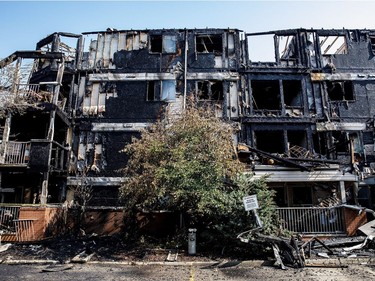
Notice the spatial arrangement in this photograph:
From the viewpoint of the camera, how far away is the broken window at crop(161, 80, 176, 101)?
1978cm

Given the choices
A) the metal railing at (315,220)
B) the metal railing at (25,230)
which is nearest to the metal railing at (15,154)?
the metal railing at (25,230)

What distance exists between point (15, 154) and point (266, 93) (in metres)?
16.7

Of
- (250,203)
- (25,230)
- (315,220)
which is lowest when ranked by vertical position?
(25,230)

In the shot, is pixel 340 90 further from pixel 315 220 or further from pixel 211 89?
pixel 315 220

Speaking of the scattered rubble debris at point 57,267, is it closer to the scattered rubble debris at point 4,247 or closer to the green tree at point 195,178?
the scattered rubble debris at point 4,247

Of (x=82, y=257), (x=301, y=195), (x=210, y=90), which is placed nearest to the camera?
(x=82, y=257)

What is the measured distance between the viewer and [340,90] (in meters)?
20.4

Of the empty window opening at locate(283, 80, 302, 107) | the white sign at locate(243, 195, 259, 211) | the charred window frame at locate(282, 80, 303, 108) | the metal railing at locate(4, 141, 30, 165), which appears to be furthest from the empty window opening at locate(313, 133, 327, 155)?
the metal railing at locate(4, 141, 30, 165)

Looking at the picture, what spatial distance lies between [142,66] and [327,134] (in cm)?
1282

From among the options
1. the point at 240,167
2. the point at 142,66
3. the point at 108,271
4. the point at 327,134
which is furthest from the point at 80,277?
the point at 327,134

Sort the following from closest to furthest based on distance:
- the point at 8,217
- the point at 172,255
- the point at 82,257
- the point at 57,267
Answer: the point at 57,267 → the point at 82,257 → the point at 172,255 → the point at 8,217

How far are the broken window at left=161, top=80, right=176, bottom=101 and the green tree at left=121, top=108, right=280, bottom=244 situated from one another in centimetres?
615

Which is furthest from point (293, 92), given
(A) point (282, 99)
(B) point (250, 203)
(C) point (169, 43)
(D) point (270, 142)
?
(B) point (250, 203)

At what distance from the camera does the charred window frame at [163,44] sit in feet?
68.5
